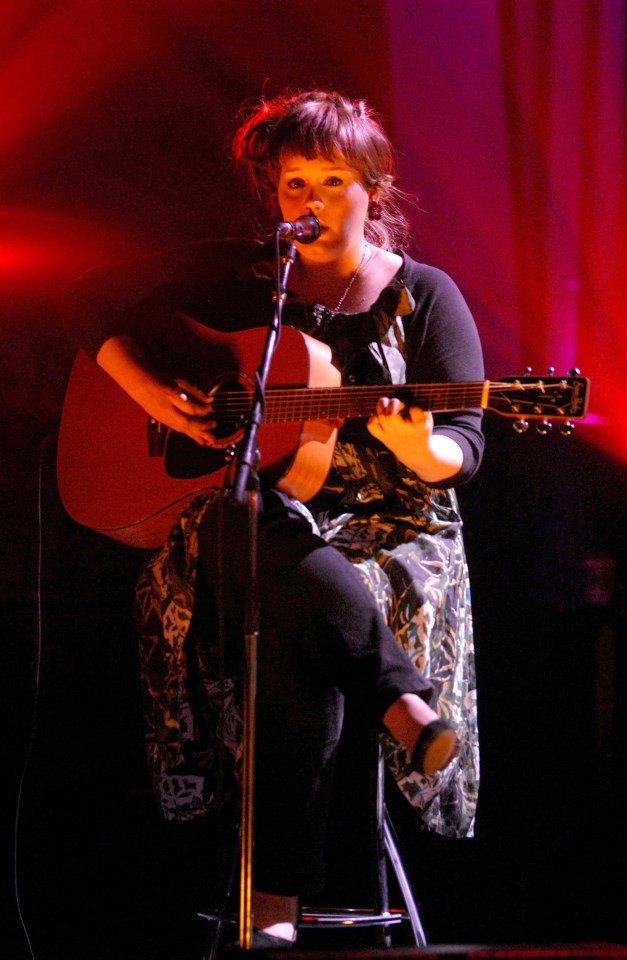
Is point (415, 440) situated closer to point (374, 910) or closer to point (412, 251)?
point (374, 910)

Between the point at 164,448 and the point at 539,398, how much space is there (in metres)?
0.88

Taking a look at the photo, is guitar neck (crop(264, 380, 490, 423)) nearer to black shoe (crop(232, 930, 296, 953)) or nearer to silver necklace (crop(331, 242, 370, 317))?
silver necklace (crop(331, 242, 370, 317))

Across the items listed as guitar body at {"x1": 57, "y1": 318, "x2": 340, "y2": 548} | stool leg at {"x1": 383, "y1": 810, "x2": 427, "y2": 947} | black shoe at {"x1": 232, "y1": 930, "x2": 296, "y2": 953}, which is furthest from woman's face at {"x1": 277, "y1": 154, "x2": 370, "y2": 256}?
black shoe at {"x1": 232, "y1": 930, "x2": 296, "y2": 953}

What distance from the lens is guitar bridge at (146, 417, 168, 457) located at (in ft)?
7.24

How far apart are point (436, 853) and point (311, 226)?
1.77 m

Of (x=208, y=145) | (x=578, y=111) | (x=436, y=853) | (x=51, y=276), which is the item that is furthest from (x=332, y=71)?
(x=436, y=853)

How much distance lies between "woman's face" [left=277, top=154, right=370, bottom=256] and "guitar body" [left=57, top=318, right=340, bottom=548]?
29cm

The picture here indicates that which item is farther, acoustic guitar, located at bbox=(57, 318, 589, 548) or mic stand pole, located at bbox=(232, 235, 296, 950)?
acoustic guitar, located at bbox=(57, 318, 589, 548)

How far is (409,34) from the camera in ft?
9.61

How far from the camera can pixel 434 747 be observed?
158 cm

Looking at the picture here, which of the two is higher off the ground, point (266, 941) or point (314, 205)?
point (314, 205)

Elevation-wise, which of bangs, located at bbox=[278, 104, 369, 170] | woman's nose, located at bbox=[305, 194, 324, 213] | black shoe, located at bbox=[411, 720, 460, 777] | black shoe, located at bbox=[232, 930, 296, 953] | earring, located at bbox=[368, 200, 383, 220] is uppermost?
bangs, located at bbox=[278, 104, 369, 170]

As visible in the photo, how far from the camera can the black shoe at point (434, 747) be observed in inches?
62.2

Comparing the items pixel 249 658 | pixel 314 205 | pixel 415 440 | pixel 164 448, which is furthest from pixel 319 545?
pixel 314 205
